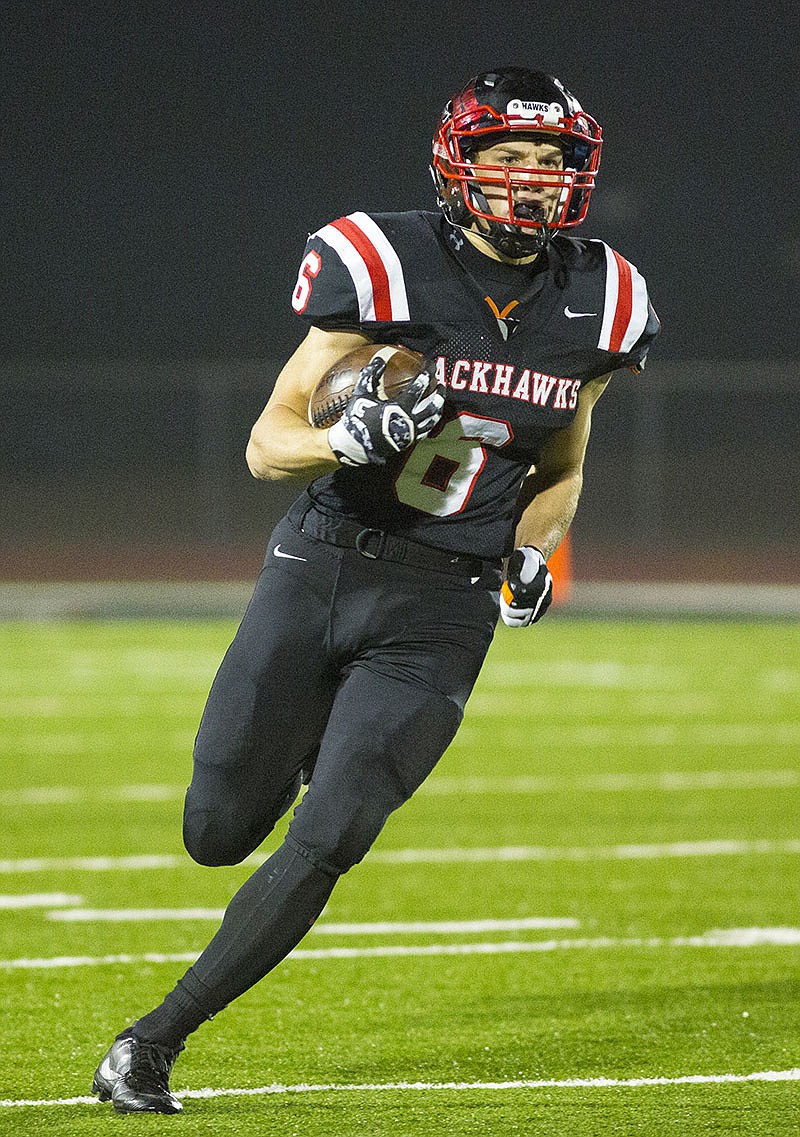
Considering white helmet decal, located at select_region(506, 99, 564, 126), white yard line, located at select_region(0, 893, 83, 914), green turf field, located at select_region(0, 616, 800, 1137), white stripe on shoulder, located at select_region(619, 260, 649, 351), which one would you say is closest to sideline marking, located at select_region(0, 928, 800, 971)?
green turf field, located at select_region(0, 616, 800, 1137)

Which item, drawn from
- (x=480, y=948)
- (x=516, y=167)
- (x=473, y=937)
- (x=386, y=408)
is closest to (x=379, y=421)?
(x=386, y=408)

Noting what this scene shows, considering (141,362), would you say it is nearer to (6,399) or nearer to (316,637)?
(6,399)

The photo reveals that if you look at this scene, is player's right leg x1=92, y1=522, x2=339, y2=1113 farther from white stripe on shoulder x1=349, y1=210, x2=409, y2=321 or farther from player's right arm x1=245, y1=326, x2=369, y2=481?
white stripe on shoulder x1=349, y1=210, x2=409, y2=321

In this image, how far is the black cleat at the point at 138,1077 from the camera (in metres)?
3.07

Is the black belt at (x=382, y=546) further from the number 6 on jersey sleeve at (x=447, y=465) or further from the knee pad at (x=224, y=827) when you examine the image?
the knee pad at (x=224, y=827)

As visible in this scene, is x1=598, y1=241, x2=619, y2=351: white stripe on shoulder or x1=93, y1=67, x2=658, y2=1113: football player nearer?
x1=93, y1=67, x2=658, y2=1113: football player

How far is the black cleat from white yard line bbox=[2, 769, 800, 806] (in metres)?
3.64

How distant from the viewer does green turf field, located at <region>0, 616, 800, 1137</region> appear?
3.25 metres

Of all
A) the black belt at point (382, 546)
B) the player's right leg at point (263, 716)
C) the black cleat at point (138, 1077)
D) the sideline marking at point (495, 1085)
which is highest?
the black belt at point (382, 546)

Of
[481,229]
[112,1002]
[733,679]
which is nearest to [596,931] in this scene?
[112,1002]

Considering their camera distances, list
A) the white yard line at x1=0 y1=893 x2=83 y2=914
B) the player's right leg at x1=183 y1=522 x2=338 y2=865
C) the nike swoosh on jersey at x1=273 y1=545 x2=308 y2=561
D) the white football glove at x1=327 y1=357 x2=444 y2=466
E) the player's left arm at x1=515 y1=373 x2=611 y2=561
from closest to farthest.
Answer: the white football glove at x1=327 y1=357 x2=444 y2=466 < the player's right leg at x1=183 y1=522 x2=338 y2=865 < the nike swoosh on jersey at x1=273 y1=545 x2=308 y2=561 < the player's left arm at x1=515 y1=373 x2=611 y2=561 < the white yard line at x1=0 y1=893 x2=83 y2=914

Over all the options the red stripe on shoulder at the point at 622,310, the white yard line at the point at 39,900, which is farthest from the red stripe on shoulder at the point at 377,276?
the white yard line at the point at 39,900

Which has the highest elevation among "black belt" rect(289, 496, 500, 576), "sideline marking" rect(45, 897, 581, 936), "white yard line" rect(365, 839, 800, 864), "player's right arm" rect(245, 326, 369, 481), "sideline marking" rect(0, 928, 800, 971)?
"player's right arm" rect(245, 326, 369, 481)

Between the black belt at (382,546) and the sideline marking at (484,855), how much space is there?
2.49 m
